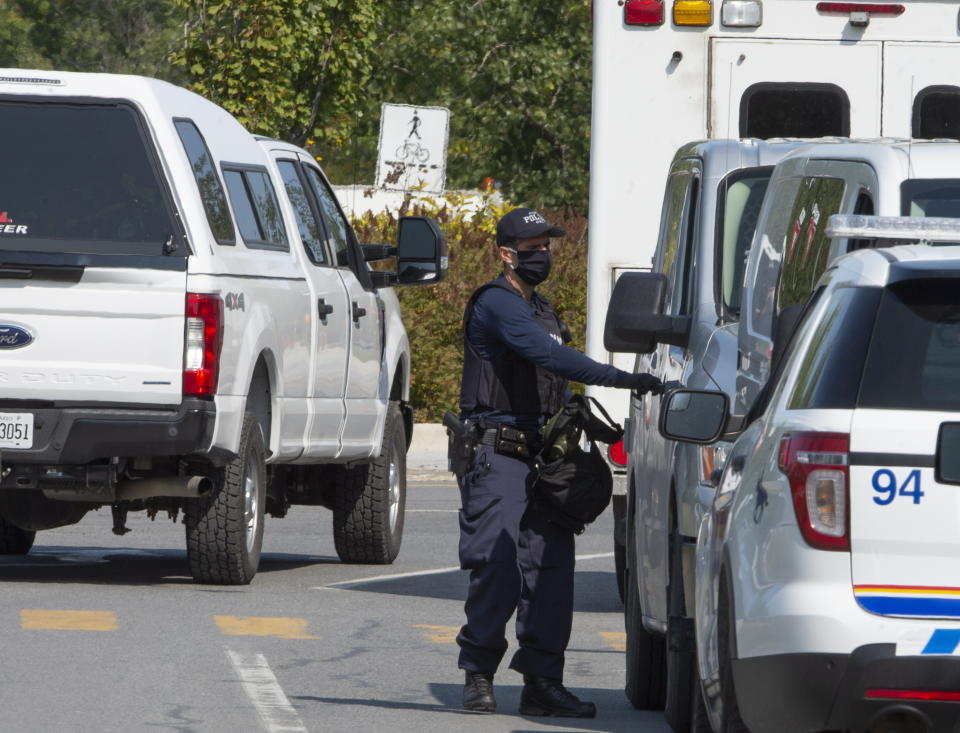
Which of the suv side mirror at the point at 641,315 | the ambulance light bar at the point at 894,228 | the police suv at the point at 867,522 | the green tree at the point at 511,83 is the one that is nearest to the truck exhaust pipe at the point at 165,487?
the suv side mirror at the point at 641,315

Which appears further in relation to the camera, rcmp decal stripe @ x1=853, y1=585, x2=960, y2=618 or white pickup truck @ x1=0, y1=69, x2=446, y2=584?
white pickup truck @ x1=0, y1=69, x2=446, y2=584

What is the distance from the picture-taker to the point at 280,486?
515 inches

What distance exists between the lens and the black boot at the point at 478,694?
817 centimetres

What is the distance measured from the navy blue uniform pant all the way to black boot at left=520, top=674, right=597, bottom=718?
4cm

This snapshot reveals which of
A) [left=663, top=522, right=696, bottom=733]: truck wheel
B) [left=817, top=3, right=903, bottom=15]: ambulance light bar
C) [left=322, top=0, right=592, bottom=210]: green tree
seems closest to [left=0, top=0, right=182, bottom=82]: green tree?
[left=322, top=0, right=592, bottom=210]: green tree

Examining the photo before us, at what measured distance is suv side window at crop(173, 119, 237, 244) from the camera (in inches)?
436

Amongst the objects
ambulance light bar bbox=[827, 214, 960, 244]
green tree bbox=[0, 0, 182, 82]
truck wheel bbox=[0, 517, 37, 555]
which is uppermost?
A: green tree bbox=[0, 0, 182, 82]

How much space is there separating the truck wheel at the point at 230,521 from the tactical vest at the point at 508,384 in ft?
9.79

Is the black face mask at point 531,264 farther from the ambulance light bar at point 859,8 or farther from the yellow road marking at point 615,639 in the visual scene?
the ambulance light bar at point 859,8

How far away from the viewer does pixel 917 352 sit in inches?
198

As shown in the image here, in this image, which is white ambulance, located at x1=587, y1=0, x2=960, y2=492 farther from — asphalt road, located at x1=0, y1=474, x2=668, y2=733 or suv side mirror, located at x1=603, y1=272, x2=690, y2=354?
suv side mirror, located at x1=603, y1=272, x2=690, y2=354

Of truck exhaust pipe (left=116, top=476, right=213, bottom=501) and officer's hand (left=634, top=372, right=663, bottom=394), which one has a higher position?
officer's hand (left=634, top=372, right=663, bottom=394)

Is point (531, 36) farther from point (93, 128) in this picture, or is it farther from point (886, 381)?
point (886, 381)

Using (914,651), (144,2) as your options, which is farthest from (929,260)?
(144,2)
